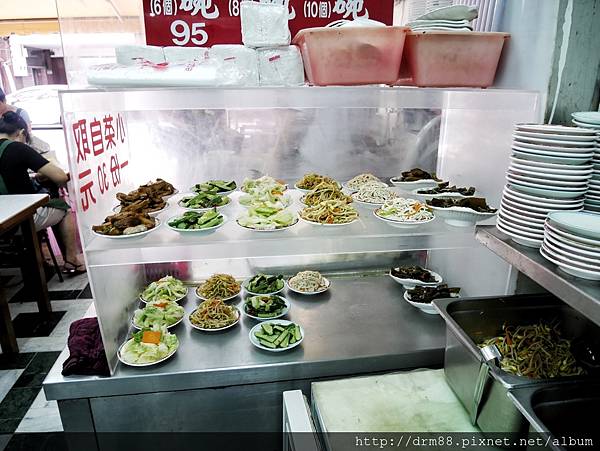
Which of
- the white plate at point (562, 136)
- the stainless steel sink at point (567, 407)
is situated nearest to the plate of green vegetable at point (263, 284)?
the stainless steel sink at point (567, 407)

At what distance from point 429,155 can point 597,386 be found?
1.49 m

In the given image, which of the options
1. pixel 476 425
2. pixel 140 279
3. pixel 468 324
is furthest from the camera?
pixel 140 279

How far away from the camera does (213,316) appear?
192 centimetres

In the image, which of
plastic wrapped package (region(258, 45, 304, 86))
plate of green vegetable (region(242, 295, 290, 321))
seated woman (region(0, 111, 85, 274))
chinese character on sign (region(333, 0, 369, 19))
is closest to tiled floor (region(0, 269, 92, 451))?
seated woman (region(0, 111, 85, 274))

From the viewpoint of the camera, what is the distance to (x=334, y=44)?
5.01 feet

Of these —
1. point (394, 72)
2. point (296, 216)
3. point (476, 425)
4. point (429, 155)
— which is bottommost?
point (476, 425)

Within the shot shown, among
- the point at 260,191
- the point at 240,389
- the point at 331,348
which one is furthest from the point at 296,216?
the point at 240,389

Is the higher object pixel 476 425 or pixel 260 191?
pixel 260 191

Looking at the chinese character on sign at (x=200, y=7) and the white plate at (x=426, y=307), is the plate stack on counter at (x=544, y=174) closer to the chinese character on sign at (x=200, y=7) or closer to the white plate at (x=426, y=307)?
the white plate at (x=426, y=307)

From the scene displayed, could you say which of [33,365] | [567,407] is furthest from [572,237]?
[33,365]

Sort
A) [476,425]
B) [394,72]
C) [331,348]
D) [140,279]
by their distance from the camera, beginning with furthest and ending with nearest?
[140,279]
[331,348]
[394,72]
[476,425]

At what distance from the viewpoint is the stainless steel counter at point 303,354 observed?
159 centimetres

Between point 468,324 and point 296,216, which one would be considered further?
point 296,216

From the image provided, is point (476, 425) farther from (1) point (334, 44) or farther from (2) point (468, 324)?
(1) point (334, 44)
